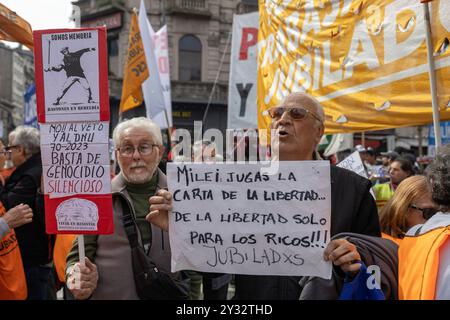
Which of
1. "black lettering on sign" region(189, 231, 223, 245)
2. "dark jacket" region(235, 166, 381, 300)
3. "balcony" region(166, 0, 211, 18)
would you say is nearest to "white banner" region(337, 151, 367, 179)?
"dark jacket" region(235, 166, 381, 300)

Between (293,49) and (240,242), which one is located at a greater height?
(293,49)

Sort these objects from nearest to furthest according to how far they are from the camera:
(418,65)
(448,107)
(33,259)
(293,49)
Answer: (448,107) → (418,65) → (33,259) → (293,49)

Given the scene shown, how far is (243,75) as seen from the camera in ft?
27.1

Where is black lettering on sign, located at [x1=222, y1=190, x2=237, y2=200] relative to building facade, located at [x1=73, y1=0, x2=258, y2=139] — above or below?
below

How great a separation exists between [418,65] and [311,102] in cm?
104

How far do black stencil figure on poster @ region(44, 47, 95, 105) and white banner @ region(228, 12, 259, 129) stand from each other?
18.0ft

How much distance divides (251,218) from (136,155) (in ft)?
2.77

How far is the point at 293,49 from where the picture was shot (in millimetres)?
4094

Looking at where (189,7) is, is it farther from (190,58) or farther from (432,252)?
(432,252)

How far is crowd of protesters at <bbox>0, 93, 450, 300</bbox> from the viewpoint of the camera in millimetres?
1707

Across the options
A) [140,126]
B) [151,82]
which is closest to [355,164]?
[140,126]

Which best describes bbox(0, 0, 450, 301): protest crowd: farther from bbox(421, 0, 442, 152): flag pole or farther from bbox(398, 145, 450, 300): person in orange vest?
bbox(421, 0, 442, 152): flag pole

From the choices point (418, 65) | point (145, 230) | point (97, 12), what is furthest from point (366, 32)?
point (97, 12)
